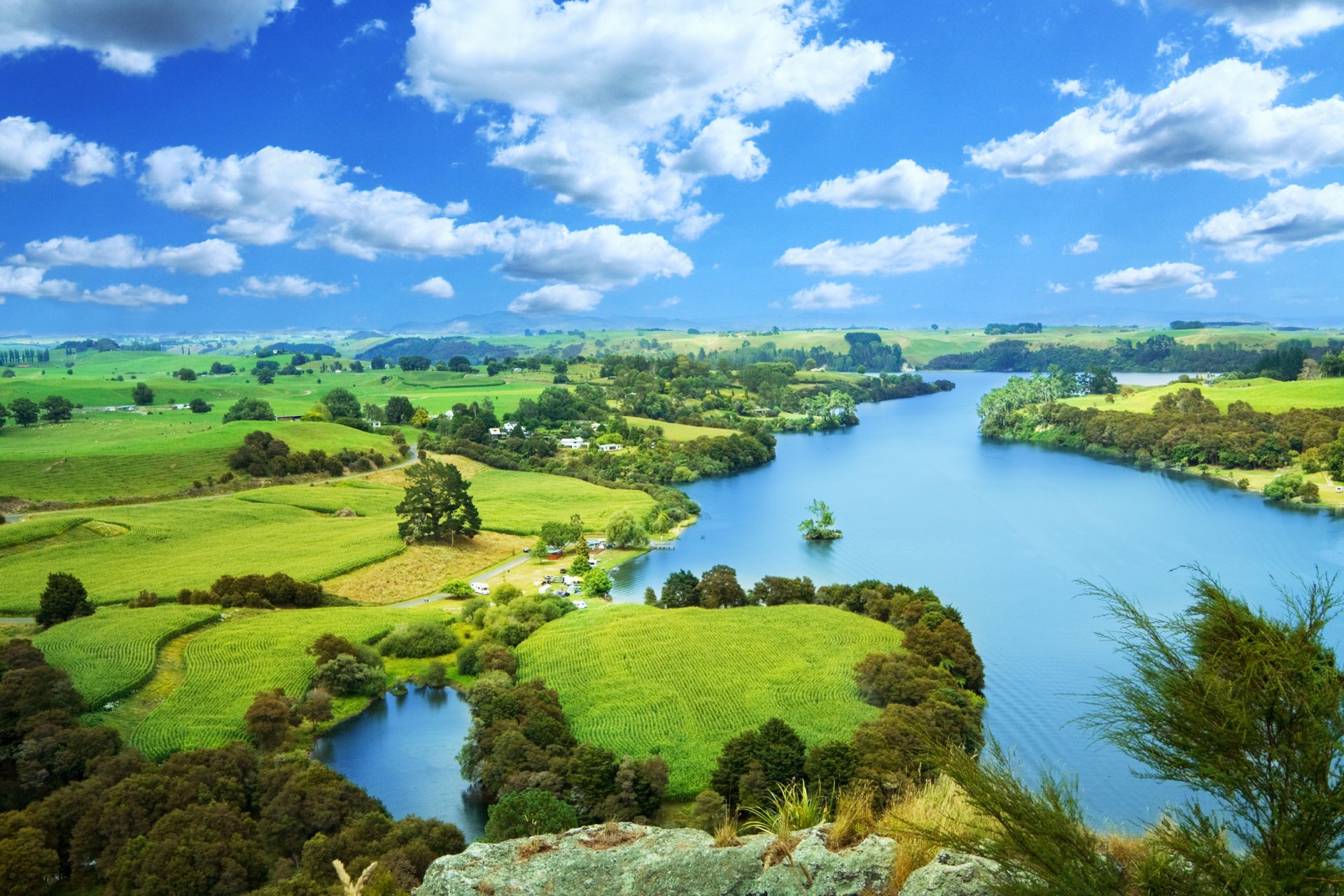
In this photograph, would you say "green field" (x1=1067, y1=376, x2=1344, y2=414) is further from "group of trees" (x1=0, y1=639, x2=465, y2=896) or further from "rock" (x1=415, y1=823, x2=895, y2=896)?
"rock" (x1=415, y1=823, x2=895, y2=896)

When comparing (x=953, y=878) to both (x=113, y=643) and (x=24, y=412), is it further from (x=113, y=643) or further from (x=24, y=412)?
(x=24, y=412)

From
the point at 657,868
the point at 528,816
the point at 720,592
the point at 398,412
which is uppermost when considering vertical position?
the point at 398,412

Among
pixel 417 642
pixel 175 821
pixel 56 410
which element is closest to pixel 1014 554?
pixel 417 642

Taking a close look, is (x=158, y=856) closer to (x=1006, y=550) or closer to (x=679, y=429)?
(x=1006, y=550)

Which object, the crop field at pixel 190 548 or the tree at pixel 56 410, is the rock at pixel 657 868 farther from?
the tree at pixel 56 410

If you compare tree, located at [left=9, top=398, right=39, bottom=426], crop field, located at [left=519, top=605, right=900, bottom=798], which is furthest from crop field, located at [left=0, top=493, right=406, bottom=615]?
tree, located at [left=9, top=398, right=39, bottom=426]

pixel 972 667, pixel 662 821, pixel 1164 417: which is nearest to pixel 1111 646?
pixel 972 667
